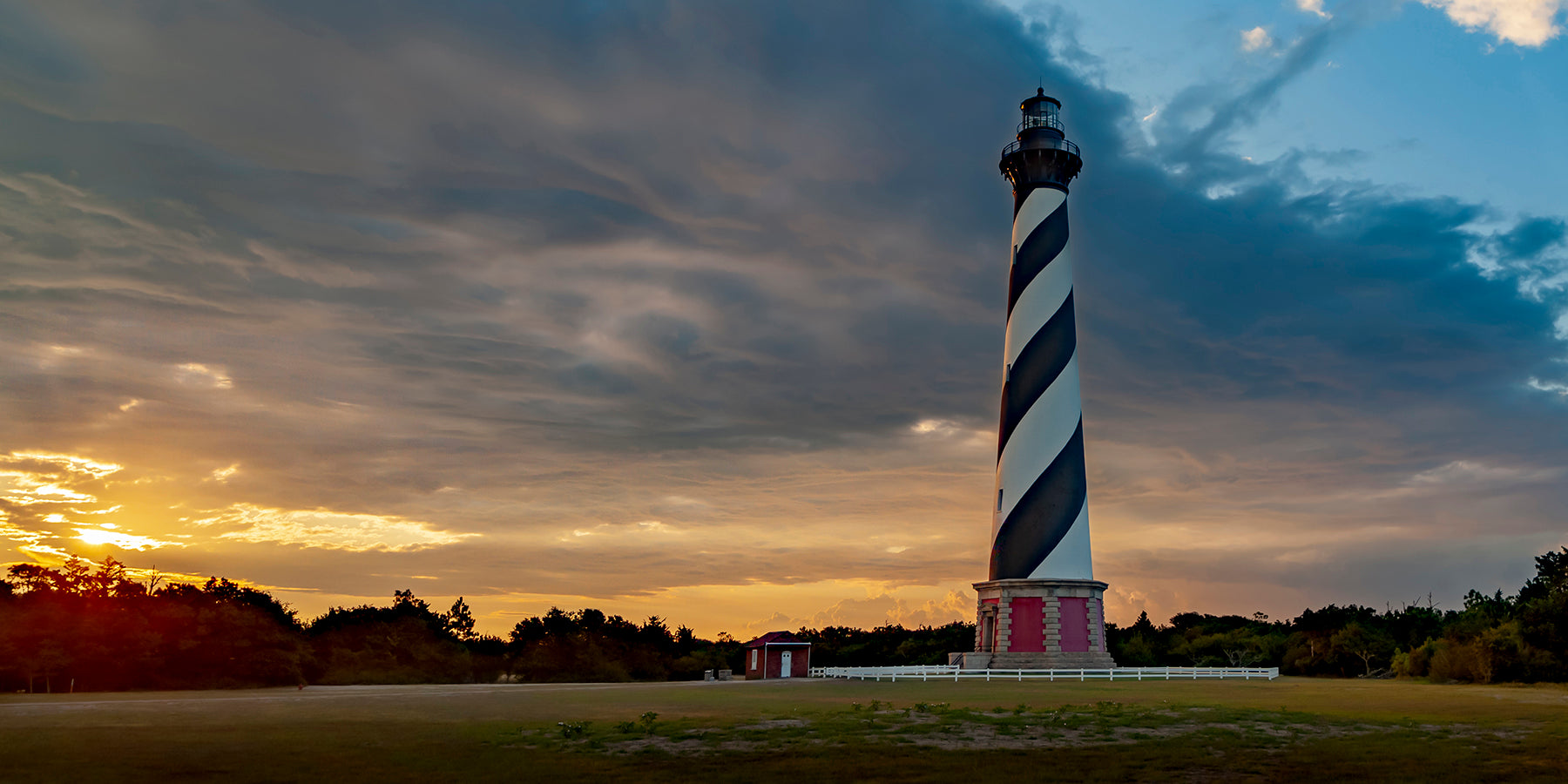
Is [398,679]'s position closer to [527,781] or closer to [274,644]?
[274,644]

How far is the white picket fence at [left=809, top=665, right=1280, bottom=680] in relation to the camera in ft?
122

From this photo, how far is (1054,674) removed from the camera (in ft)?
127

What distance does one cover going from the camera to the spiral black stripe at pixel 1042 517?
4272 centimetres

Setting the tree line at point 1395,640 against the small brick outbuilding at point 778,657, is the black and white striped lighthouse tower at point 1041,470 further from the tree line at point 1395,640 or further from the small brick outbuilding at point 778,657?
the tree line at point 1395,640

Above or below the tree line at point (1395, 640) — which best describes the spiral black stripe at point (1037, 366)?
above

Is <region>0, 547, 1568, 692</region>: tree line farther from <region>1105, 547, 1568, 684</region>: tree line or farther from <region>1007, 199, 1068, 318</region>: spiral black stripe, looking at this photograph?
<region>1007, 199, 1068, 318</region>: spiral black stripe

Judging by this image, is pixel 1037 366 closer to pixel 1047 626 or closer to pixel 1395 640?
pixel 1047 626

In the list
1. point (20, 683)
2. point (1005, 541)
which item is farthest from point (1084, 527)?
point (20, 683)

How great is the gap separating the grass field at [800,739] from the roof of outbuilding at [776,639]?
18.1 metres

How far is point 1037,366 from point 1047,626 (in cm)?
1190

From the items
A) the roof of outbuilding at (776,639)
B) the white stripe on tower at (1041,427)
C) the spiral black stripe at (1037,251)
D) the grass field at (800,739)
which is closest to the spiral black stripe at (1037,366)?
the white stripe on tower at (1041,427)

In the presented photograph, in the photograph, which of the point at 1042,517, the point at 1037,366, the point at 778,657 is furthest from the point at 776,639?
the point at 1037,366

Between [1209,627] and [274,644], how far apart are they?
2063 inches

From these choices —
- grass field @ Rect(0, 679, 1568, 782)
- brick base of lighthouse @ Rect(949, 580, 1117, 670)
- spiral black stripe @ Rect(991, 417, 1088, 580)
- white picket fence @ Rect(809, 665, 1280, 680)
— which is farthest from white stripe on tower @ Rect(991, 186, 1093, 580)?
grass field @ Rect(0, 679, 1568, 782)
